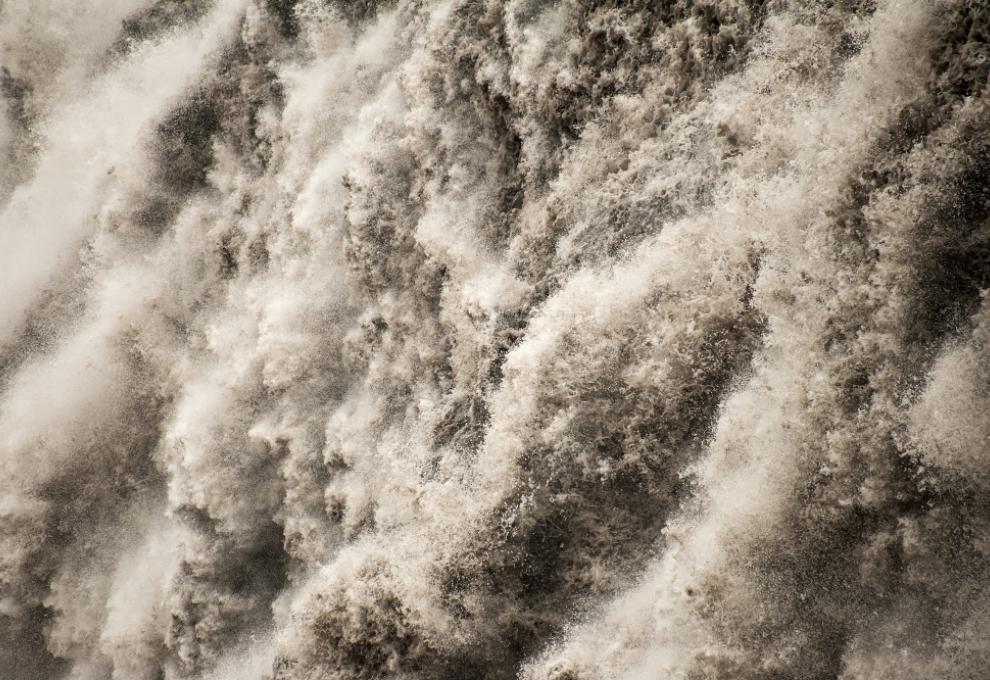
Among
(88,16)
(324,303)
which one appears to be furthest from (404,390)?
(88,16)

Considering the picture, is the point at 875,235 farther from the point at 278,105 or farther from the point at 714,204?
the point at 278,105

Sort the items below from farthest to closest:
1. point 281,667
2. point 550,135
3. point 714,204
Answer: point 281,667, point 550,135, point 714,204

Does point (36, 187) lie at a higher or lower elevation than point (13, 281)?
higher

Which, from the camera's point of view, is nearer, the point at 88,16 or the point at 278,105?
the point at 278,105

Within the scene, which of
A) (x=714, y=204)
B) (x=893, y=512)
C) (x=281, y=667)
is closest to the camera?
(x=893, y=512)

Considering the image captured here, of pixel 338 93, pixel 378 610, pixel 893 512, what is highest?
pixel 338 93

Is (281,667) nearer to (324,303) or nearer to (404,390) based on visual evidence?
(404,390)

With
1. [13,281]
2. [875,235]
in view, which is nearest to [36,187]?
[13,281]
